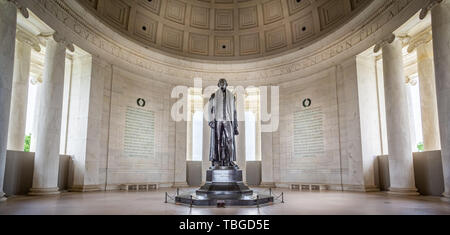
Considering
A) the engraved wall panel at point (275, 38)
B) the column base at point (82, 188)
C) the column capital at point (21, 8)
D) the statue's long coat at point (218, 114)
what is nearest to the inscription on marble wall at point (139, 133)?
the column base at point (82, 188)

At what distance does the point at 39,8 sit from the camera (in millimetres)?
12695

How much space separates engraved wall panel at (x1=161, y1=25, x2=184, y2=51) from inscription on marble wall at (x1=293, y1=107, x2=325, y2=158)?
8.95 meters

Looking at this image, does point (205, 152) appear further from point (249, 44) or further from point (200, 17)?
point (200, 17)

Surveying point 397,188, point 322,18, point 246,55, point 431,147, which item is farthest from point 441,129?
point 246,55

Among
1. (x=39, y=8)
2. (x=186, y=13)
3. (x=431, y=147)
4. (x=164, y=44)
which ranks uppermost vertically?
(x=186, y=13)

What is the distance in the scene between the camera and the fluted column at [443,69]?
10469 mm

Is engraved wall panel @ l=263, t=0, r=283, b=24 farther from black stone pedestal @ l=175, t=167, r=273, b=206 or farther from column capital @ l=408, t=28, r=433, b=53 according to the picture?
black stone pedestal @ l=175, t=167, r=273, b=206

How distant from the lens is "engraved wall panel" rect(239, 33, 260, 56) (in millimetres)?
21781

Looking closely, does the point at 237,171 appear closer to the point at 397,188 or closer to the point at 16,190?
the point at 397,188

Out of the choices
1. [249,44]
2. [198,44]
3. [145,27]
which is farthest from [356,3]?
[145,27]

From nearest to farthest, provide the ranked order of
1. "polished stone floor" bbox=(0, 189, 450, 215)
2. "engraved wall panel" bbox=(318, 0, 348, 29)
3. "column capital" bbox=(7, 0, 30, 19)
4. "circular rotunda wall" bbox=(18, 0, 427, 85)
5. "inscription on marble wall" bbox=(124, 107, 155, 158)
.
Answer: "polished stone floor" bbox=(0, 189, 450, 215) < "column capital" bbox=(7, 0, 30, 19) < "circular rotunda wall" bbox=(18, 0, 427, 85) < "engraved wall panel" bbox=(318, 0, 348, 29) < "inscription on marble wall" bbox=(124, 107, 155, 158)

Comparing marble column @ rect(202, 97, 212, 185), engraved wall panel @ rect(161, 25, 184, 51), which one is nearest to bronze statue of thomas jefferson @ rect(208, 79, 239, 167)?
marble column @ rect(202, 97, 212, 185)

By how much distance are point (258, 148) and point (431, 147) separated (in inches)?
477

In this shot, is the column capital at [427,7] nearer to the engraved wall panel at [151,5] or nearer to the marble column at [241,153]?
the marble column at [241,153]
